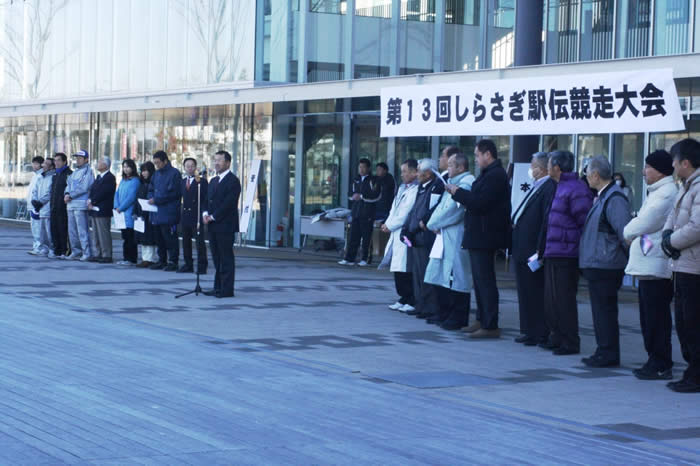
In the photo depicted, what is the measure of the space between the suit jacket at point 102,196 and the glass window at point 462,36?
7835 mm

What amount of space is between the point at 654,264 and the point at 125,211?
Answer: 12202 mm

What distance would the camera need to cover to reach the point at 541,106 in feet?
45.0

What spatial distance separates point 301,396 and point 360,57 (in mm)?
17615

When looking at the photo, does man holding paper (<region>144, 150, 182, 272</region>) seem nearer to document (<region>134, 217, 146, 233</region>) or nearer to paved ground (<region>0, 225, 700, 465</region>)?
document (<region>134, 217, 146, 233</region>)

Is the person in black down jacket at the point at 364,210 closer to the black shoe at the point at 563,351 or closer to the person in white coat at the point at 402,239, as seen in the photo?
the person in white coat at the point at 402,239

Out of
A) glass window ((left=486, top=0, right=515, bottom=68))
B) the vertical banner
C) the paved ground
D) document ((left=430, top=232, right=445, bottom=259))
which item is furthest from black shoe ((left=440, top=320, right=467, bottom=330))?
glass window ((left=486, top=0, right=515, bottom=68))

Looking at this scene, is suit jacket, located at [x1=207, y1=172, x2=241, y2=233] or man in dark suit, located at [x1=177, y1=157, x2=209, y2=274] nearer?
suit jacket, located at [x1=207, y1=172, x2=241, y2=233]

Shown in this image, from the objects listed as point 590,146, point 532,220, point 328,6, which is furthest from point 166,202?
point 532,220

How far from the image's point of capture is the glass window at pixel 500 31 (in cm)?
2280

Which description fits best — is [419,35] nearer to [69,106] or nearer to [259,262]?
[259,262]

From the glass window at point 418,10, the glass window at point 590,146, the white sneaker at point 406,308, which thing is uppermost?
the glass window at point 418,10

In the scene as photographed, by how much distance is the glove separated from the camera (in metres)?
8.73

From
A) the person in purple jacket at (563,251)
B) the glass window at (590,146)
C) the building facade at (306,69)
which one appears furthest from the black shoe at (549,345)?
the glass window at (590,146)

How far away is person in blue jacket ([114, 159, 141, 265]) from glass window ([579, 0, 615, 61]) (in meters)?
8.50
